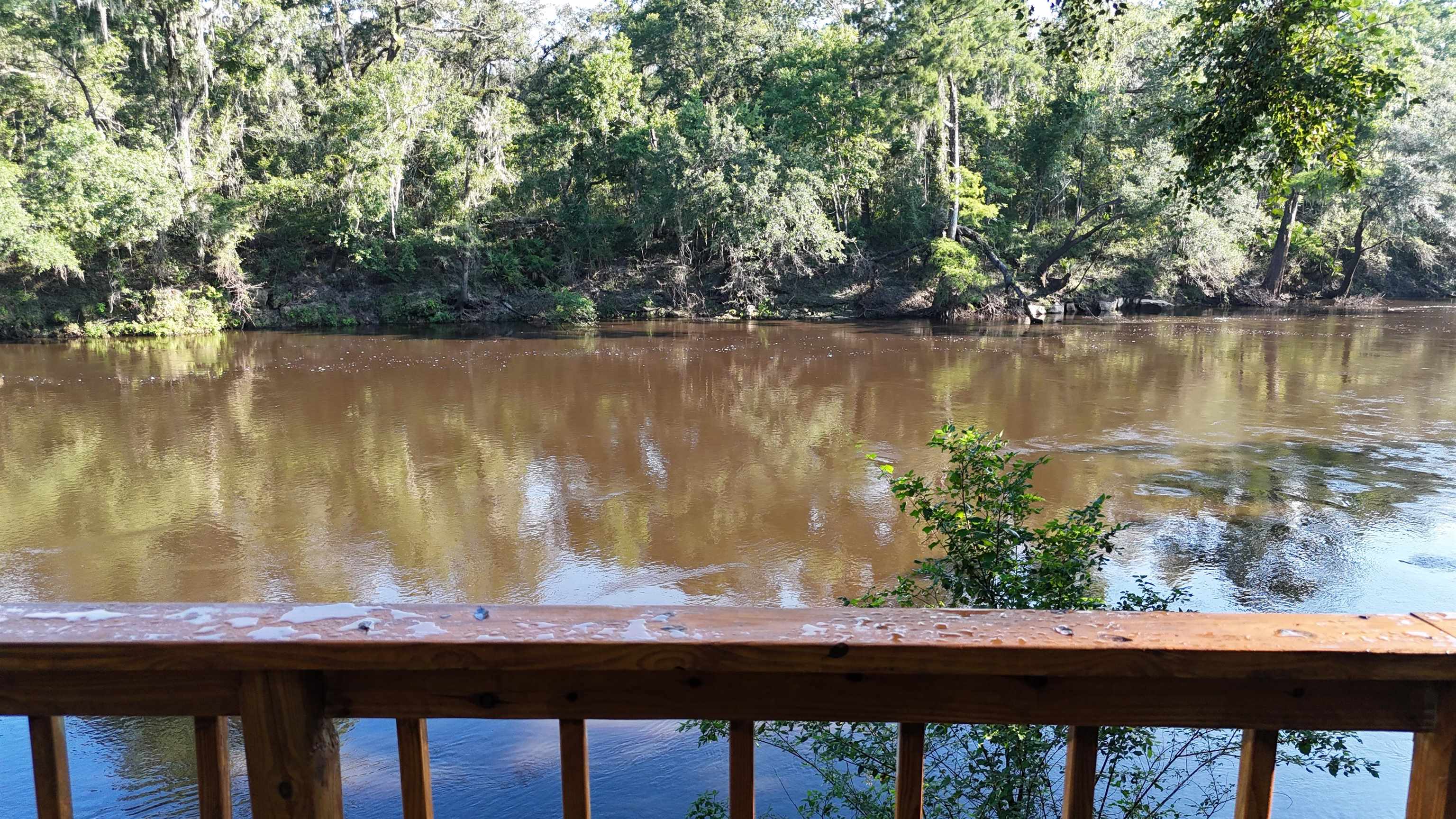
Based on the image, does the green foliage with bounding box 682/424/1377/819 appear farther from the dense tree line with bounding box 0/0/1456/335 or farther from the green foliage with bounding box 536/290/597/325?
the green foliage with bounding box 536/290/597/325

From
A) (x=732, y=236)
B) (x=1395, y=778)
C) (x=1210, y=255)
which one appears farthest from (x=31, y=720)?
(x=1210, y=255)

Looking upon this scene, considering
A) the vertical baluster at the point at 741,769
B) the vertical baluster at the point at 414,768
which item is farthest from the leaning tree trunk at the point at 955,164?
the vertical baluster at the point at 414,768

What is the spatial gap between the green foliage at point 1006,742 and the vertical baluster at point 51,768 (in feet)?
8.16

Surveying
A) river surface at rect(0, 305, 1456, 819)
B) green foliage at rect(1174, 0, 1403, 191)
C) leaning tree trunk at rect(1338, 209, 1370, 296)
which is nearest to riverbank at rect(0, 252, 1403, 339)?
leaning tree trunk at rect(1338, 209, 1370, 296)

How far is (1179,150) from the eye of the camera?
7.68m

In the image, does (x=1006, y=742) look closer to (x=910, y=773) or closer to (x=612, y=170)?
(x=910, y=773)

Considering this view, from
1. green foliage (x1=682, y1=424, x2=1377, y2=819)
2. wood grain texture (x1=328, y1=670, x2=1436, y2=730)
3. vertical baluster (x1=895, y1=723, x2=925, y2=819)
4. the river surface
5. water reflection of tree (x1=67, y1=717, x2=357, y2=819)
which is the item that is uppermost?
wood grain texture (x1=328, y1=670, x2=1436, y2=730)

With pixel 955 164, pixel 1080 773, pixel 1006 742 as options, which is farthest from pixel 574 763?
pixel 955 164

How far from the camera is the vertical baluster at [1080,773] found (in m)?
1.44

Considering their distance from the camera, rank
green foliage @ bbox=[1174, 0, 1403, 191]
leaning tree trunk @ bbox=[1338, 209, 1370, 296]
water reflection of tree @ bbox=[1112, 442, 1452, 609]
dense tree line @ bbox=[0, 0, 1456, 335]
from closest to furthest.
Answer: green foliage @ bbox=[1174, 0, 1403, 191] → water reflection of tree @ bbox=[1112, 442, 1452, 609] → dense tree line @ bbox=[0, 0, 1456, 335] → leaning tree trunk @ bbox=[1338, 209, 1370, 296]

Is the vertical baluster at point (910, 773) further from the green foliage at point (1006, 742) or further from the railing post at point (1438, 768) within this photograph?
the green foliage at point (1006, 742)

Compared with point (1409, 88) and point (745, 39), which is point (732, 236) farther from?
point (1409, 88)

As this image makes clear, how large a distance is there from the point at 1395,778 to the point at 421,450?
10647 mm

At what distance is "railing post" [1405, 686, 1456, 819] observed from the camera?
4.52ft
